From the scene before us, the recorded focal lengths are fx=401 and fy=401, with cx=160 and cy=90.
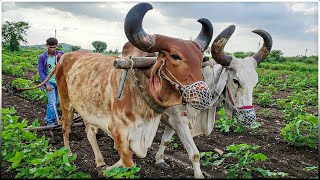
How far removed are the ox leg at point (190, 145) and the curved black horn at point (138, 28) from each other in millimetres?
1242

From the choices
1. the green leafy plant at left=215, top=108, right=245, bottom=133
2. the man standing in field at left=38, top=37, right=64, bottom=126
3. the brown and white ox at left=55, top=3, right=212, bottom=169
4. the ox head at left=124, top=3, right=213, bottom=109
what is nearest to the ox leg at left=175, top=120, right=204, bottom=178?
the brown and white ox at left=55, top=3, right=212, bottom=169

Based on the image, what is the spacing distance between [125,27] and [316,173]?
3078mm

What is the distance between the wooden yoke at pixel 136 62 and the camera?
12.8ft

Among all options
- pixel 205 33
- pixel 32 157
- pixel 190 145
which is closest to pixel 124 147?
pixel 190 145

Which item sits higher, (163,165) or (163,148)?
(163,148)

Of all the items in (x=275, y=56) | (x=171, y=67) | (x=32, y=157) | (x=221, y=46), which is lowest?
(x=275, y=56)

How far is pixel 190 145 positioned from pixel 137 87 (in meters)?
1.00

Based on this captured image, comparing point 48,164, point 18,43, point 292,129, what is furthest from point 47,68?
point 18,43

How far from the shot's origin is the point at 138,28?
12.6 ft

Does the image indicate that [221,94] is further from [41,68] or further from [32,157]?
[41,68]

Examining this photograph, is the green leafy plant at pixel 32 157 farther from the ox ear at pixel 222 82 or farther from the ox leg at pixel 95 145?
the ox ear at pixel 222 82

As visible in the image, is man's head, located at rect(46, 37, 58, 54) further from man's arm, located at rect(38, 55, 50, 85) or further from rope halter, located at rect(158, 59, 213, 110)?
rope halter, located at rect(158, 59, 213, 110)

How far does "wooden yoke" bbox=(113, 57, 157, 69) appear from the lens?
3.89m

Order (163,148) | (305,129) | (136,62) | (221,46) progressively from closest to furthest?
1. (136,62)
2. (221,46)
3. (163,148)
4. (305,129)
